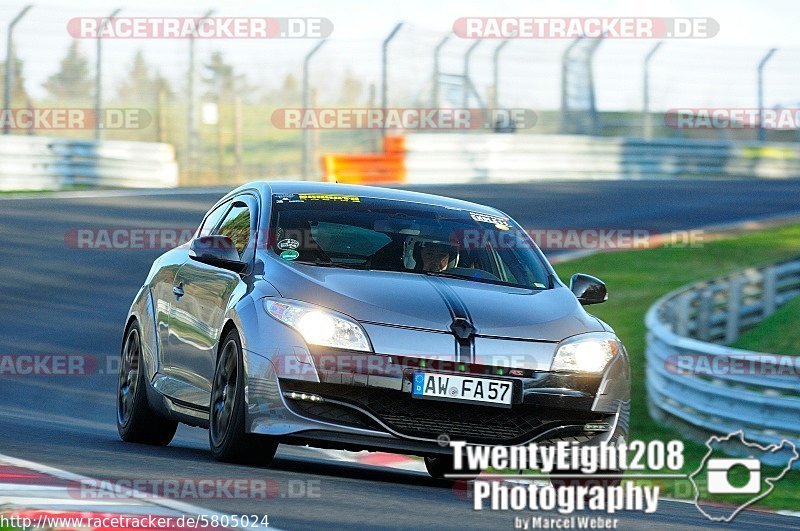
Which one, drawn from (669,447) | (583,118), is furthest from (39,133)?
(669,447)

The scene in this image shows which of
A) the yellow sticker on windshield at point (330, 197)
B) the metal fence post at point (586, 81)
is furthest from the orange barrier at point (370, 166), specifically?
the yellow sticker on windshield at point (330, 197)

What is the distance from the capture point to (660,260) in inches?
811

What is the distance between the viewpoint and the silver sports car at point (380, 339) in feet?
23.9

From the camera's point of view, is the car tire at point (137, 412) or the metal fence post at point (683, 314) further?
the metal fence post at point (683, 314)

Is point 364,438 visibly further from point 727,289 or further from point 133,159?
point 133,159

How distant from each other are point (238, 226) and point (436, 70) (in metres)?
20.3

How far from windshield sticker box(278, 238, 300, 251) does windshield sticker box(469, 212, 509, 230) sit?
1128mm

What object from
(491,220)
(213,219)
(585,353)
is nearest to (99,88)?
(213,219)

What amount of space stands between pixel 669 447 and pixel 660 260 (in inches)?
379

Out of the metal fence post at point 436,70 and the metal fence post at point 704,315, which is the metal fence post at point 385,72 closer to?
the metal fence post at point 436,70

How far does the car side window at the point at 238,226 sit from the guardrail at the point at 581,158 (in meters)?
19.1

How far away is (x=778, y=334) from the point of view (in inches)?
602

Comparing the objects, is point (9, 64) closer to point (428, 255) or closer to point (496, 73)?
point (496, 73)

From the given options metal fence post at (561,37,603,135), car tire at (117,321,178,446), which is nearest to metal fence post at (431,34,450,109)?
metal fence post at (561,37,603,135)
